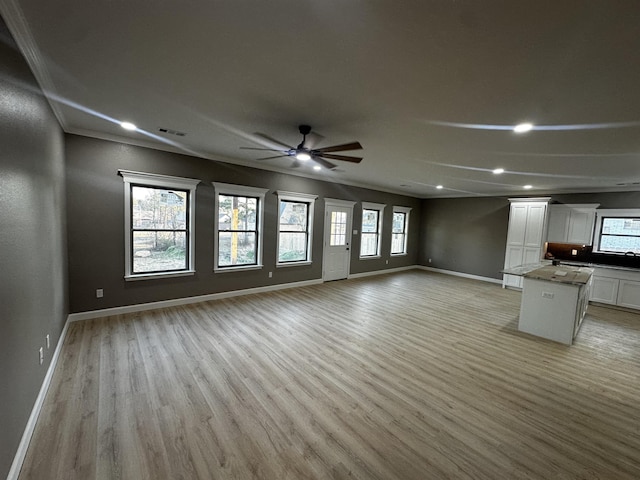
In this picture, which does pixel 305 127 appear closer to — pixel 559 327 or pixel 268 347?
pixel 268 347

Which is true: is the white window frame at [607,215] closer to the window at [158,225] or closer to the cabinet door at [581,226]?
the cabinet door at [581,226]

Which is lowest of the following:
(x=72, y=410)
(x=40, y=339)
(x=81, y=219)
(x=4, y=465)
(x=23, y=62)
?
(x=72, y=410)

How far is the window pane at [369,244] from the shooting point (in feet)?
26.1

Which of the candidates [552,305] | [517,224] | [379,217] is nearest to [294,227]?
[379,217]

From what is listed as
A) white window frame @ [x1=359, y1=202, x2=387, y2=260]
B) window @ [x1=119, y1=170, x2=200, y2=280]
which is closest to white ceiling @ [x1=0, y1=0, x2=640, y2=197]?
window @ [x1=119, y1=170, x2=200, y2=280]

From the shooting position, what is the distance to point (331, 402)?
237 centimetres

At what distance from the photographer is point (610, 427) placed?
221cm

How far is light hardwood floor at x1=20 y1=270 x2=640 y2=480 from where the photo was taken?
1.77 m

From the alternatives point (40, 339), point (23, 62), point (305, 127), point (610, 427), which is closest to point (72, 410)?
point (40, 339)

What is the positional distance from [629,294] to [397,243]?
525 cm

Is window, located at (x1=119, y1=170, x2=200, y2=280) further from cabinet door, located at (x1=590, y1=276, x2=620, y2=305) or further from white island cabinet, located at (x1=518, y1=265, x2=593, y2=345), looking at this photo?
cabinet door, located at (x1=590, y1=276, x2=620, y2=305)

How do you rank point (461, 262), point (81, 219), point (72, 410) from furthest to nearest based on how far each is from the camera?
point (461, 262)
point (81, 219)
point (72, 410)

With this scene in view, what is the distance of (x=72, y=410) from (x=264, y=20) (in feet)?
10.3

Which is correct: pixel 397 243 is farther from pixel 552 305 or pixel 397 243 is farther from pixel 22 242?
pixel 22 242
